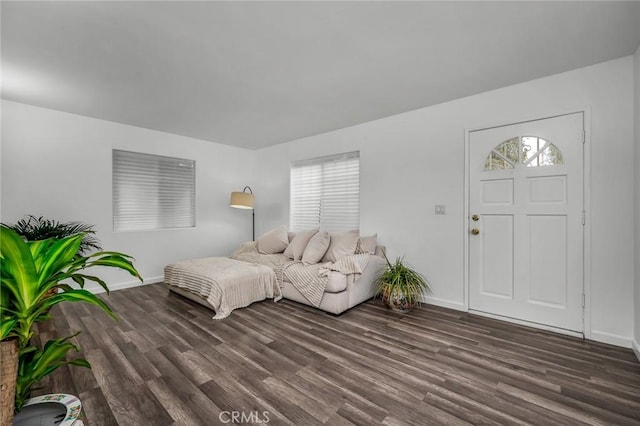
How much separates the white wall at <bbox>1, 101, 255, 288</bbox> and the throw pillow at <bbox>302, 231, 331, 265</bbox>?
2.31 metres

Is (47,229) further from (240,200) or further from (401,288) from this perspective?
(401,288)

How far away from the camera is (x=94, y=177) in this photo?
3.92 metres

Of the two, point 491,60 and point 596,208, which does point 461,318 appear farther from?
point 491,60

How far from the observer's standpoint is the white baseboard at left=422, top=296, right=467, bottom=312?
3.23m

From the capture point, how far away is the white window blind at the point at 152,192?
418cm

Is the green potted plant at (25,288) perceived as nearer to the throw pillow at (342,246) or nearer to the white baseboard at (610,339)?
the throw pillow at (342,246)

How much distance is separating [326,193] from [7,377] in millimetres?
4150

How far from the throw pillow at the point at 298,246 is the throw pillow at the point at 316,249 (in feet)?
0.52

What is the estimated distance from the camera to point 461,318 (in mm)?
3012

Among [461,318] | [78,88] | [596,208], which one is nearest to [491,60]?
[596,208]

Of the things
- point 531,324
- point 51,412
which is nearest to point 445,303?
point 531,324

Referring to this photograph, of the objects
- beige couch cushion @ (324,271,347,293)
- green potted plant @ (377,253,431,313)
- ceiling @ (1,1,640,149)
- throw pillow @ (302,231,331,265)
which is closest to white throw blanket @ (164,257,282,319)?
throw pillow @ (302,231,331,265)

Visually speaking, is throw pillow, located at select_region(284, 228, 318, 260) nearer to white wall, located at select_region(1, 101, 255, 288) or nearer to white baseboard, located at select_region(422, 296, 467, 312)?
white baseboard, located at select_region(422, 296, 467, 312)

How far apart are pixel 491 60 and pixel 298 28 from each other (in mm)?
1717
